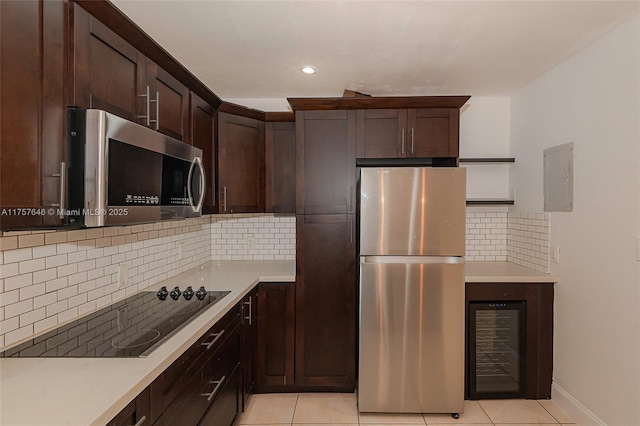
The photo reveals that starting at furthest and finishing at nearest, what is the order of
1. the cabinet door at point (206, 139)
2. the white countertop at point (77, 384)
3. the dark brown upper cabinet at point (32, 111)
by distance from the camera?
the cabinet door at point (206, 139) → the dark brown upper cabinet at point (32, 111) → the white countertop at point (77, 384)

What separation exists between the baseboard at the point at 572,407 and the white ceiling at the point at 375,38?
7.57 ft

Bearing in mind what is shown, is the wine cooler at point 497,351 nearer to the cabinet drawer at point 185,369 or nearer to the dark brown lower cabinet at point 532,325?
the dark brown lower cabinet at point 532,325

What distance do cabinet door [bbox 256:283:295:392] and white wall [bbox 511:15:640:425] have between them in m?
1.95

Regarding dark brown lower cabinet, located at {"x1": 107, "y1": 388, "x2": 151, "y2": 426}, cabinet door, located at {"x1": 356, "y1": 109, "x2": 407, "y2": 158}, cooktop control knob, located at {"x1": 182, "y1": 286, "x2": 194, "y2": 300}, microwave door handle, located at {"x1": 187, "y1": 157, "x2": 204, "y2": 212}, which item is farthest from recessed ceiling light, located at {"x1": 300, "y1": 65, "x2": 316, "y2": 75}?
dark brown lower cabinet, located at {"x1": 107, "y1": 388, "x2": 151, "y2": 426}

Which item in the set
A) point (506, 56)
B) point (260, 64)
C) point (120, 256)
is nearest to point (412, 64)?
point (506, 56)

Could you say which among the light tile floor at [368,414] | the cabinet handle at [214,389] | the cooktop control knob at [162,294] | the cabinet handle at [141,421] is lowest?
the light tile floor at [368,414]

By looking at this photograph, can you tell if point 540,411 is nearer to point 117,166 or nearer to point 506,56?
point 506,56

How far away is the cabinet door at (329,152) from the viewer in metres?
2.71

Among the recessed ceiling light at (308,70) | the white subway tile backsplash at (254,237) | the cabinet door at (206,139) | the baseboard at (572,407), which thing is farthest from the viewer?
the white subway tile backsplash at (254,237)

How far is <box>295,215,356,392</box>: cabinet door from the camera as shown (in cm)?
273

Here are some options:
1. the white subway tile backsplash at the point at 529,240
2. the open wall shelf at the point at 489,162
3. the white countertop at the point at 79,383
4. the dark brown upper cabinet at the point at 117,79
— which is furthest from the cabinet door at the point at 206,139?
the white subway tile backsplash at the point at 529,240

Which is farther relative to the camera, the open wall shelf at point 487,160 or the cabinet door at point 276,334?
the open wall shelf at point 487,160

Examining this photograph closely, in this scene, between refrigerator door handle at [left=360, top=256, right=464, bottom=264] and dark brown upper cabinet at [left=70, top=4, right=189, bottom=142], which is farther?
refrigerator door handle at [left=360, top=256, right=464, bottom=264]

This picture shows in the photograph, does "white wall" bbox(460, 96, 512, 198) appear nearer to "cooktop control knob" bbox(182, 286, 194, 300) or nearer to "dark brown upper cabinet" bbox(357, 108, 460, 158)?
"dark brown upper cabinet" bbox(357, 108, 460, 158)
